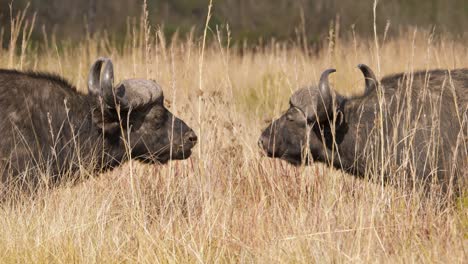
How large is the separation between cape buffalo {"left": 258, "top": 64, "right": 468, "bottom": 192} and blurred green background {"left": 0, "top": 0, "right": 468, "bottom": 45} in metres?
11.0

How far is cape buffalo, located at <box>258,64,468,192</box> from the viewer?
799 cm

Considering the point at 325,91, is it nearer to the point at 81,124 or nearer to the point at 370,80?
the point at 370,80

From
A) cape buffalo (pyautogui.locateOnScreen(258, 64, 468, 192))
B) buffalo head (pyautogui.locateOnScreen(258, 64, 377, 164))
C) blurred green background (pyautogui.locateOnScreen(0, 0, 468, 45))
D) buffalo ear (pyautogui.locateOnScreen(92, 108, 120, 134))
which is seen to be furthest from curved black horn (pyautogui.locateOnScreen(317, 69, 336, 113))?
blurred green background (pyautogui.locateOnScreen(0, 0, 468, 45))

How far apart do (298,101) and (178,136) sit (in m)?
1.10

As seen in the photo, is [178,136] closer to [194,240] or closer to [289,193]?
[289,193]

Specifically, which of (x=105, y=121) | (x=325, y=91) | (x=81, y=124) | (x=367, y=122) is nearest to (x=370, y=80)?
(x=367, y=122)

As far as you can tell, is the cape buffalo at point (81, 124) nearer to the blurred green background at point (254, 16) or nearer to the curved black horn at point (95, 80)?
the curved black horn at point (95, 80)

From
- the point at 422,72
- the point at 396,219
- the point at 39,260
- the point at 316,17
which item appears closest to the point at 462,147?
the point at 422,72

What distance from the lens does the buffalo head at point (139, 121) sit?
317 inches

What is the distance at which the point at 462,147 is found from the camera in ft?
25.8

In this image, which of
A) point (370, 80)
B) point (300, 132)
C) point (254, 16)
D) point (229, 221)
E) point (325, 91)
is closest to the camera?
point (229, 221)

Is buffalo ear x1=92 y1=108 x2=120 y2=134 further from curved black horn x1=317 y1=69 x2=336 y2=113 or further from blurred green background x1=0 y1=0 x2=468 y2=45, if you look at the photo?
blurred green background x1=0 y1=0 x2=468 y2=45

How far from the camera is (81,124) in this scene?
815 centimetres

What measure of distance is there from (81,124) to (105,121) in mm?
208
